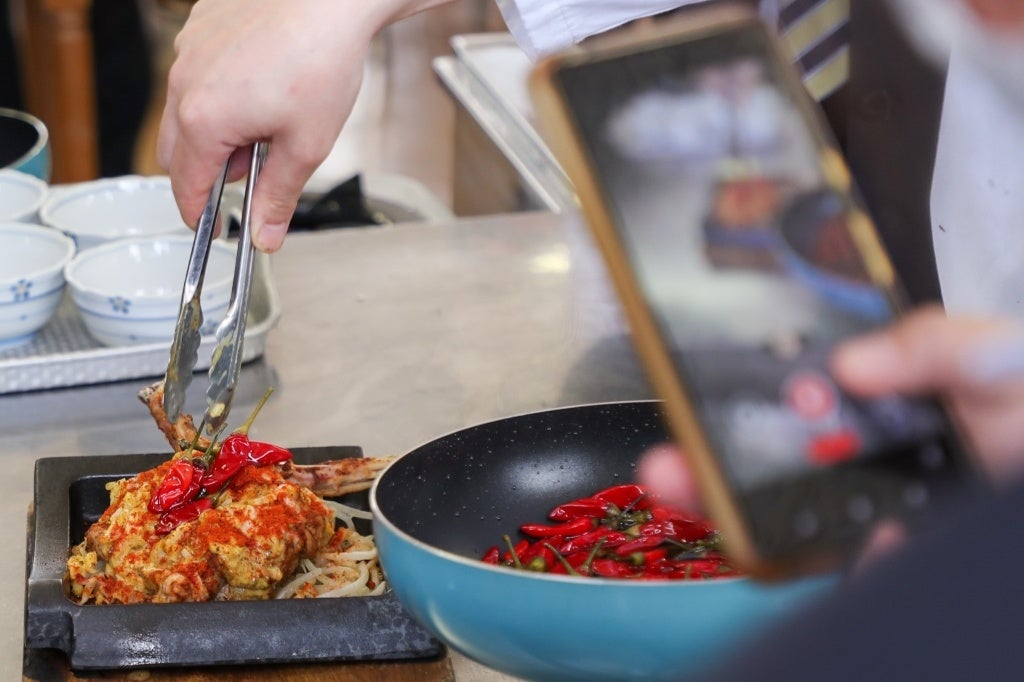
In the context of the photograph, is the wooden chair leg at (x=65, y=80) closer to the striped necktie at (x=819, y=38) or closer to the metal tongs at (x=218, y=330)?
the striped necktie at (x=819, y=38)

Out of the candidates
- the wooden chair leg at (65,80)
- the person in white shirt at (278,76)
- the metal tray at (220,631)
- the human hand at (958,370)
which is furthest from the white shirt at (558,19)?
the wooden chair leg at (65,80)

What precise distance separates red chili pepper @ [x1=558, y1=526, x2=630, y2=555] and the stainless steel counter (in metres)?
0.41

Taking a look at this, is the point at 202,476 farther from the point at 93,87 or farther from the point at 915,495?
the point at 93,87

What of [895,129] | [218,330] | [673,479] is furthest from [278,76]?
[895,129]

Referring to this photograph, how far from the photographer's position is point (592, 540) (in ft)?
2.86

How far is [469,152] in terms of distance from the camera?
2.37 meters

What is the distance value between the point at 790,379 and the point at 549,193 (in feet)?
4.93

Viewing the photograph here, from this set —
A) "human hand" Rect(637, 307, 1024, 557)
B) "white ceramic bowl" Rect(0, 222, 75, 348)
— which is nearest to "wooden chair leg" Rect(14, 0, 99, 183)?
"white ceramic bowl" Rect(0, 222, 75, 348)

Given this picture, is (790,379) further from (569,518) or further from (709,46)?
(569,518)

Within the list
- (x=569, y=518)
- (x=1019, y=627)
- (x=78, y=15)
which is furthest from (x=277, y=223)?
(x=78, y=15)

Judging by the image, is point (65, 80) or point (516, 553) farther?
point (65, 80)

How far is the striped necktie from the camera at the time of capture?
58.7 inches

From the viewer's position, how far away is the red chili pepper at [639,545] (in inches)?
34.2

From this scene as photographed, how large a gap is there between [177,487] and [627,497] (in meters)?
0.35
